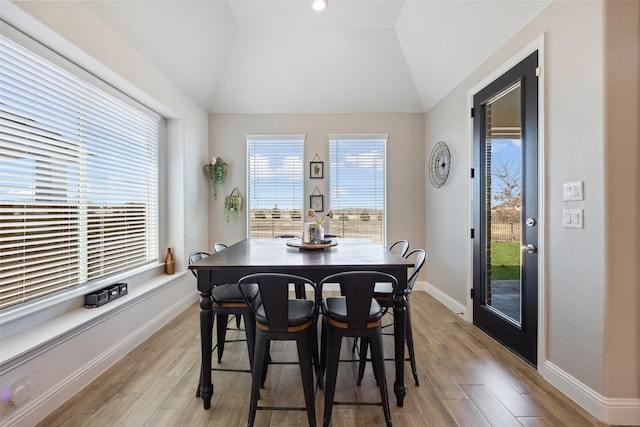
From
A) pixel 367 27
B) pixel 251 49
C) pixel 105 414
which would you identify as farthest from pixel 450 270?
pixel 251 49

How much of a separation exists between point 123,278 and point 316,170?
2.83 meters

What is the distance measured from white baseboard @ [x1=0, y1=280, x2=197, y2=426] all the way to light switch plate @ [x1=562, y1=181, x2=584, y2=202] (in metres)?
3.56

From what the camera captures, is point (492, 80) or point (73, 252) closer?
point (73, 252)

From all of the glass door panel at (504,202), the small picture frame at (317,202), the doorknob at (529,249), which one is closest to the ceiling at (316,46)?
the glass door panel at (504,202)

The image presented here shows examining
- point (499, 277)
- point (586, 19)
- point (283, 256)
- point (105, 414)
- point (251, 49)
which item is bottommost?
point (105, 414)

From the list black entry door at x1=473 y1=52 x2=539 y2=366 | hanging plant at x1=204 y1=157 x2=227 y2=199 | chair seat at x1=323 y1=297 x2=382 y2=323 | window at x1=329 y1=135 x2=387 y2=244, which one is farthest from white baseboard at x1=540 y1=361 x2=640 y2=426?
hanging plant at x1=204 y1=157 x2=227 y2=199

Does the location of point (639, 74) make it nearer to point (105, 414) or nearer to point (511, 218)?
point (511, 218)

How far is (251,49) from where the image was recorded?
149 inches

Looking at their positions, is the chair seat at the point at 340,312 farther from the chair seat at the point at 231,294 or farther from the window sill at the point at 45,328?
the window sill at the point at 45,328

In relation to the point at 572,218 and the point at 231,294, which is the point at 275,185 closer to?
the point at 231,294

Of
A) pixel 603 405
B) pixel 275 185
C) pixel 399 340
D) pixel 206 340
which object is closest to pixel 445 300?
pixel 603 405

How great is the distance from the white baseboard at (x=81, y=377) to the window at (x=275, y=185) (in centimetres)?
188

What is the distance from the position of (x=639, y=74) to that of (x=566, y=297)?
1.42 meters

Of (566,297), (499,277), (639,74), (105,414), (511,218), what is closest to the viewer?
(639,74)
